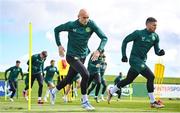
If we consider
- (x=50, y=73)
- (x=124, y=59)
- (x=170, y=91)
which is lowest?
(x=170, y=91)

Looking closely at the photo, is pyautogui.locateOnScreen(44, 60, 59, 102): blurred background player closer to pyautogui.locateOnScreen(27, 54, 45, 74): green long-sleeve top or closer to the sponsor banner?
pyautogui.locateOnScreen(27, 54, 45, 74): green long-sleeve top

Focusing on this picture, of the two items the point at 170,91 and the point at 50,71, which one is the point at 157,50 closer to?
the point at 50,71

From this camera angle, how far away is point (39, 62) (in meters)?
22.6

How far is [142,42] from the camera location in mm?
14656

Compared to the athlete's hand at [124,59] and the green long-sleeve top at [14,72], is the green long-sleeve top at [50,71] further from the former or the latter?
the athlete's hand at [124,59]

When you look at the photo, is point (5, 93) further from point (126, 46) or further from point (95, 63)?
point (126, 46)

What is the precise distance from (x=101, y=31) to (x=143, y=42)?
207 centimetres

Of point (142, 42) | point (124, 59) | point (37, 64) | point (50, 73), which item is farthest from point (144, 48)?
point (50, 73)

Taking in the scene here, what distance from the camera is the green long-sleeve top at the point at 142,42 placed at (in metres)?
14.6

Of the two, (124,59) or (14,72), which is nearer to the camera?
(124,59)

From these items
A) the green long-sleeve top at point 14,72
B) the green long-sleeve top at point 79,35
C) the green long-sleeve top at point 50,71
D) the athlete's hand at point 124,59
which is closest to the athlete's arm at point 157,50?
the athlete's hand at point 124,59

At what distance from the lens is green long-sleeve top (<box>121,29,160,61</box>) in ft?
48.0

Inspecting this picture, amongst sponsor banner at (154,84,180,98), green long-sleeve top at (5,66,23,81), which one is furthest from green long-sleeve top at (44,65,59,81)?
sponsor banner at (154,84,180,98)

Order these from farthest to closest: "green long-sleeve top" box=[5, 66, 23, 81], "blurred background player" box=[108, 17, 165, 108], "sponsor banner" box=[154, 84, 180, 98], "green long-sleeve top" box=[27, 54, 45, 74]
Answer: "sponsor banner" box=[154, 84, 180, 98] < "green long-sleeve top" box=[5, 66, 23, 81] < "green long-sleeve top" box=[27, 54, 45, 74] < "blurred background player" box=[108, 17, 165, 108]
